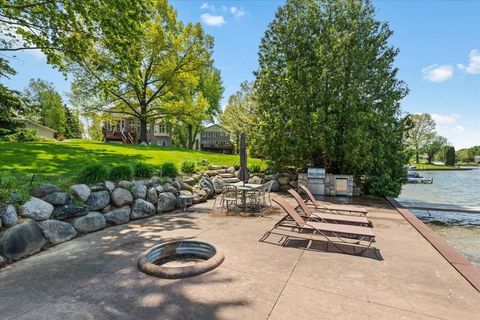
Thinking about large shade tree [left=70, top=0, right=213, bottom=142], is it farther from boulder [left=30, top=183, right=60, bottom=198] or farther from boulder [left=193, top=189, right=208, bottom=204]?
boulder [left=30, top=183, right=60, bottom=198]

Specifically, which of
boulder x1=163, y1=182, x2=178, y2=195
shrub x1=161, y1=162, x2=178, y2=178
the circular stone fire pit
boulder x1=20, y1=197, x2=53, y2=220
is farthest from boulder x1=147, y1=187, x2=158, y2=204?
the circular stone fire pit

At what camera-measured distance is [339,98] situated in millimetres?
11266

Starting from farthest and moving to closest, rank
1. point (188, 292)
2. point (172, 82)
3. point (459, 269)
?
point (172, 82)
point (459, 269)
point (188, 292)

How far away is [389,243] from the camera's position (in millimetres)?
5113

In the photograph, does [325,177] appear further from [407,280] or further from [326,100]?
[407,280]

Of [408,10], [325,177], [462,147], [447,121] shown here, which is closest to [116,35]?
[325,177]

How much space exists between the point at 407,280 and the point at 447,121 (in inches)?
2422

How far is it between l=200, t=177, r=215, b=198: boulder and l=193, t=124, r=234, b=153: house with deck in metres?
42.7

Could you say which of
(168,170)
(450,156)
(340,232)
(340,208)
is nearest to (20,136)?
(168,170)

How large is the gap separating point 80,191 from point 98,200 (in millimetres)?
456

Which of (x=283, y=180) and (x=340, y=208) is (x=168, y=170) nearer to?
(x=340, y=208)

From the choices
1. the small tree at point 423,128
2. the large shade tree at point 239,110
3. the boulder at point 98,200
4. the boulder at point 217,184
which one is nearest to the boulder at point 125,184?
the boulder at point 98,200

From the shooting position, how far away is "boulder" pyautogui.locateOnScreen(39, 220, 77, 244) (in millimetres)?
4992

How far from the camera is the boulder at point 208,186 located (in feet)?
32.5
